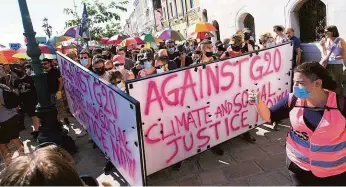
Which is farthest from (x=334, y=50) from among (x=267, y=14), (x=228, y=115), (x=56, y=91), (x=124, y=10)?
(x=124, y=10)

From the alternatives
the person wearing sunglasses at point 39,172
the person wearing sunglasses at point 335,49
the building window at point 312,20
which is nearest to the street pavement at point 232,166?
the person wearing sunglasses at point 335,49

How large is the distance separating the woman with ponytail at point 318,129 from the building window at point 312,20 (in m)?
8.94

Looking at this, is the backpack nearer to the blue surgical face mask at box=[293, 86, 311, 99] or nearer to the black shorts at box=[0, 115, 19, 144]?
the black shorts at box=[0, 115, 19, 144]

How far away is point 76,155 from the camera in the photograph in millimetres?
5164

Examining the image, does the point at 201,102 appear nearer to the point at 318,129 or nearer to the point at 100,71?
the point at 318,129

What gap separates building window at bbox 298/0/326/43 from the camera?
33.4 feet

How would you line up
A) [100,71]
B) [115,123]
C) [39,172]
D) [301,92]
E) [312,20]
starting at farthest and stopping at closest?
[312,20] → [100,71] → [115,123] → [301,92] → [39,172]

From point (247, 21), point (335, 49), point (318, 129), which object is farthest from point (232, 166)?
point (247, 21)

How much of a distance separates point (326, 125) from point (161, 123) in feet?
6.48

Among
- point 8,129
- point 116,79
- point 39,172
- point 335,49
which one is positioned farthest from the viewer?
point 335,49

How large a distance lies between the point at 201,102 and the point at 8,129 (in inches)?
117

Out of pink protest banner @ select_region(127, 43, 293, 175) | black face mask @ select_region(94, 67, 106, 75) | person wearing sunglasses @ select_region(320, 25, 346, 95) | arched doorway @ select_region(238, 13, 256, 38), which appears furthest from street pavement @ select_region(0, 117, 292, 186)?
arched doorway @ select_region(238, 13, 256, 38)

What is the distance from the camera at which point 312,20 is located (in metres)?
10.8

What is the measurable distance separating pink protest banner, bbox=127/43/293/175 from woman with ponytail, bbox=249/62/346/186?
Answer: 1.67 meters
